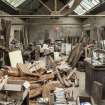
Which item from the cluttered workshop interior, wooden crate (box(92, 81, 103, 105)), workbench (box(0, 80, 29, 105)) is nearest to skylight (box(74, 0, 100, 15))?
the cluttered workshop interior

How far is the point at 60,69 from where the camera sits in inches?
459

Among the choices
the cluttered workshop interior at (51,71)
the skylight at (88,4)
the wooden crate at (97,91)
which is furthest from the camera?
the skylight at (88,4)

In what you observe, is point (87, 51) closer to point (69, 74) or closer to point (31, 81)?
point (69, 74)

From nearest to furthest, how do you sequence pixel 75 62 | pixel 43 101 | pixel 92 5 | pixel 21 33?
pixel 43 101
pixel 75 62
pixel 92 5
pixel 21 33

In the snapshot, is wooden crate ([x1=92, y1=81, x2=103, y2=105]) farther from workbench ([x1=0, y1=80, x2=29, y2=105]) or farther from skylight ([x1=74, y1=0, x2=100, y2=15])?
skylight ([x1=74, y1=0, x2=100, y2=15])

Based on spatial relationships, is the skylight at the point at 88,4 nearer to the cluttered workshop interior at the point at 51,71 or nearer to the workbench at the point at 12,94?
the cluttered workshop interior at the point at 51,71

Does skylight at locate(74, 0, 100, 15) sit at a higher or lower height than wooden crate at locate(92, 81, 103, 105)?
higher

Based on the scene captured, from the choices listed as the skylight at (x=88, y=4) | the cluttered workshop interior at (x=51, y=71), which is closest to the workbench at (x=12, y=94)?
the cluttered workshop interior at (x=51, y=71)

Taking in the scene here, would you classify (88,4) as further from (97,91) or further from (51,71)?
(97,91)

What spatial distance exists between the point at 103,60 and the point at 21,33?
1497cm

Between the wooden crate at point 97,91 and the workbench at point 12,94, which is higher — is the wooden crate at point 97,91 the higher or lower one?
the lower one

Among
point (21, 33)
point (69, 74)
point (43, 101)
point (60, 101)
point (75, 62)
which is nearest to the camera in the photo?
point (60, 101)

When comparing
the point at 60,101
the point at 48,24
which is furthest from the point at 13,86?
the point at 48,24

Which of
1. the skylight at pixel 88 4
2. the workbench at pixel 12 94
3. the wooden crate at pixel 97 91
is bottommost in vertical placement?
the wooden crate at pixel 97 91
